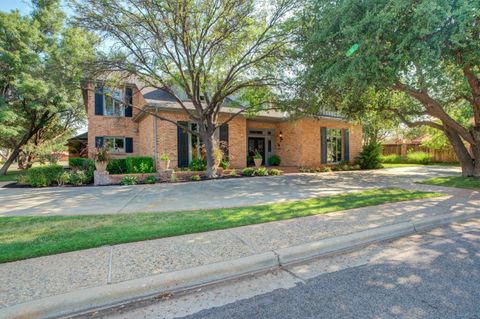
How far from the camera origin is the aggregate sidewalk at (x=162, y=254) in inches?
123

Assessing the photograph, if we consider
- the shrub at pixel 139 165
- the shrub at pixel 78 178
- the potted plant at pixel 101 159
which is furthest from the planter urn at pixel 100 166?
the shrub at pixel 139 165

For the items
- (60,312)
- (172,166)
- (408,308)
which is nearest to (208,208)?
(60,312)

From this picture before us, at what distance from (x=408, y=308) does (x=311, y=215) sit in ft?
11.0

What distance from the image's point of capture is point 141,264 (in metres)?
3.61

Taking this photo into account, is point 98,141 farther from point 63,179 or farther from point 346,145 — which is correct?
point 346,145

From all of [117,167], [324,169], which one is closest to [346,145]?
[324,169]

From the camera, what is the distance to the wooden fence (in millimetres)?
24505

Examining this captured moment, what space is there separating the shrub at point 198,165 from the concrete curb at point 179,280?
1070 cm

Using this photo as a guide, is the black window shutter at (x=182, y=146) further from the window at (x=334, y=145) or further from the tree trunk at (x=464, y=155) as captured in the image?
the tree trunk at (x=464, y=155)

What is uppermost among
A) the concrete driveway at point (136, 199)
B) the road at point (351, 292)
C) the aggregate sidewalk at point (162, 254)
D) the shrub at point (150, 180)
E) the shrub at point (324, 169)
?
the shrub at point (324, 169)

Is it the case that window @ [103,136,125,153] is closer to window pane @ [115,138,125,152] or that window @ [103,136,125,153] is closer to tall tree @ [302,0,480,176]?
window pane @ [115,138,125,152]

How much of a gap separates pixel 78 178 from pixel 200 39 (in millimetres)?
8251

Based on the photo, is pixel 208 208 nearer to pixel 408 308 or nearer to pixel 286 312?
pixel 286 312

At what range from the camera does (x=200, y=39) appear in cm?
1120
